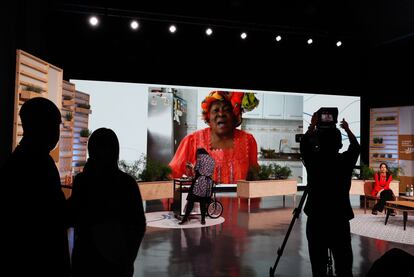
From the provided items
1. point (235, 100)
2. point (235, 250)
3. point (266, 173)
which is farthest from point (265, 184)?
point (235, 250)

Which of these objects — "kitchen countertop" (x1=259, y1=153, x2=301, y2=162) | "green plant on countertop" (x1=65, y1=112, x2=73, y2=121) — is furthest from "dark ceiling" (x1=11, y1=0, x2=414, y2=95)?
"kitchen countertop" (x1=259, y1=153, x2=301, y2=162)

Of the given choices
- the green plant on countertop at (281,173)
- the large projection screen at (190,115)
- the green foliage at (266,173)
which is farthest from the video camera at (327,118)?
the large projection screen at (190,115)

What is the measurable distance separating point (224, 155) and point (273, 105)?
2.41 meters

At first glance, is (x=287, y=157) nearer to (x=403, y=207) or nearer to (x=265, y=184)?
(x=265, y=184)

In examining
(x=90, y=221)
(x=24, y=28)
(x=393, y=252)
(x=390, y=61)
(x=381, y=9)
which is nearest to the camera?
(x=393, y=252)

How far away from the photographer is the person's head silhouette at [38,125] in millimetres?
1506

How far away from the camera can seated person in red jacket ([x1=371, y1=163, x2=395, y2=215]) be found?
9164 mm

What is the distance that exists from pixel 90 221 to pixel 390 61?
12.2 m

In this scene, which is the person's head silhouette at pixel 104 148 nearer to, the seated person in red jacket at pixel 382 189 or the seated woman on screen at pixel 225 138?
the seated person in red jacket at pixel 382 189

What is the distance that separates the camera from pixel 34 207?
142 cm

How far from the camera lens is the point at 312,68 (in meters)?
12.6

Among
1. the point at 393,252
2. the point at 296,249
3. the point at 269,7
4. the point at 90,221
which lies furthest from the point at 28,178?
the point at 269,7

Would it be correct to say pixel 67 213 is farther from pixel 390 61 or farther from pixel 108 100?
pixel 390 61

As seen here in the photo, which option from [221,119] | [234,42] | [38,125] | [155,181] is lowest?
[155,181]
